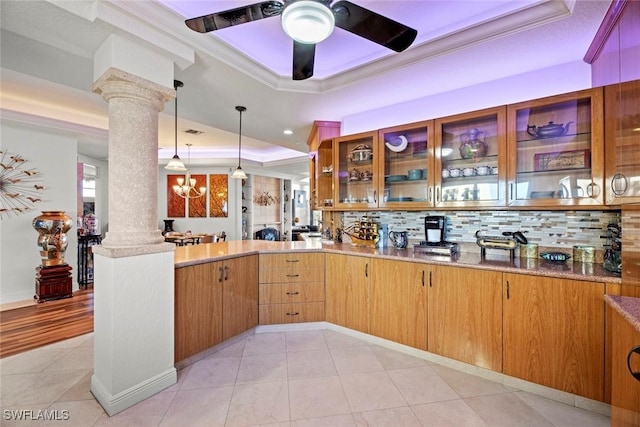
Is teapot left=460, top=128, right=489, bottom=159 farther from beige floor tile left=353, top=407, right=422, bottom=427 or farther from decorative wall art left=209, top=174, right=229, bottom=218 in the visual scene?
decorative wall art left=209, top=174, right=229, bottom=218

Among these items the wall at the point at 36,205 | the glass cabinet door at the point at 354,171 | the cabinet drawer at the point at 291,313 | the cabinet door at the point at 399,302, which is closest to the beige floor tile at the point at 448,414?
the cabinet door at the point at 399,302

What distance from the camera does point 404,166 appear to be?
121 inches

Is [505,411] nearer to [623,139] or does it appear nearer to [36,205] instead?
[623,139]

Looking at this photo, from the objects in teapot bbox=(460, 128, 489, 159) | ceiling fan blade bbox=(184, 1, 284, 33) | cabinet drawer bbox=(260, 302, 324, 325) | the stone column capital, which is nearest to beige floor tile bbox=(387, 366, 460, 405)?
cabinet drawer bbox=(260, 302, 324, 325)

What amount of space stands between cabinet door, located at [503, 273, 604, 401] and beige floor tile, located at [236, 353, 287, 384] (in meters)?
1.73

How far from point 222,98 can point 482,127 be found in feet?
8.61

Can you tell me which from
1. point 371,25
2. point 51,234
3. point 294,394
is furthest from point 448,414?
point 51,234

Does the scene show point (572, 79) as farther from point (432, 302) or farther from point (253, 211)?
point (253, 211)

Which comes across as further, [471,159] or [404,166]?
[404,166]

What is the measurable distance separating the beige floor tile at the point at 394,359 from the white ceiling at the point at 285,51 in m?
2.55

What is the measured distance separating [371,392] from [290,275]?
1.38m

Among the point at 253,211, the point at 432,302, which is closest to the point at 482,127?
the point at 432,302

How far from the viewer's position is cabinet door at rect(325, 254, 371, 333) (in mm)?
2779

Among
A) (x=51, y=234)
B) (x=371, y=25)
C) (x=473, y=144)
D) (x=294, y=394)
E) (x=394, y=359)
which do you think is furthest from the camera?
(x=51, y=234)
